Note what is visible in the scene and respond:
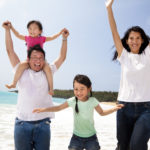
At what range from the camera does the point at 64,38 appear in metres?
3.48

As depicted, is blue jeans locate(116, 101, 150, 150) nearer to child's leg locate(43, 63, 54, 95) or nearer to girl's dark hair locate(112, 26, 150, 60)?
girl's dark hair locate(112, 26, 150, 60)

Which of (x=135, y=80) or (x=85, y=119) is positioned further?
(x=85, y=119)

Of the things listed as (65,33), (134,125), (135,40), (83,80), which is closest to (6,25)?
(65,33)

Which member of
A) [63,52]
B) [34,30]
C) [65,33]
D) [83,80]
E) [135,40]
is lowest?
[83,80]

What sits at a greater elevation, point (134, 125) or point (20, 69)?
point (20, 69)

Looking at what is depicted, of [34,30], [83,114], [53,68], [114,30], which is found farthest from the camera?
[34,30]

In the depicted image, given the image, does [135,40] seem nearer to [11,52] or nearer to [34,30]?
[11,52]

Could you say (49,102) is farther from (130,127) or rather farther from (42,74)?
(130,127)

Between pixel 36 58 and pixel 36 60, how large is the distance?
0.02m

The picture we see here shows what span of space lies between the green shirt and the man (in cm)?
45

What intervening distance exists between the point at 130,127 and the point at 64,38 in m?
1.46

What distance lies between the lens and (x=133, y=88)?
10.3 feet

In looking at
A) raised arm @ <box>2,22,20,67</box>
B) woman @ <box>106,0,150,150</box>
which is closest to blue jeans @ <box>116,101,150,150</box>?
woman @ <box>106,0,150,150</box>

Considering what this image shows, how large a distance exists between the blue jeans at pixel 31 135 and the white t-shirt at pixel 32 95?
77 millimetres
